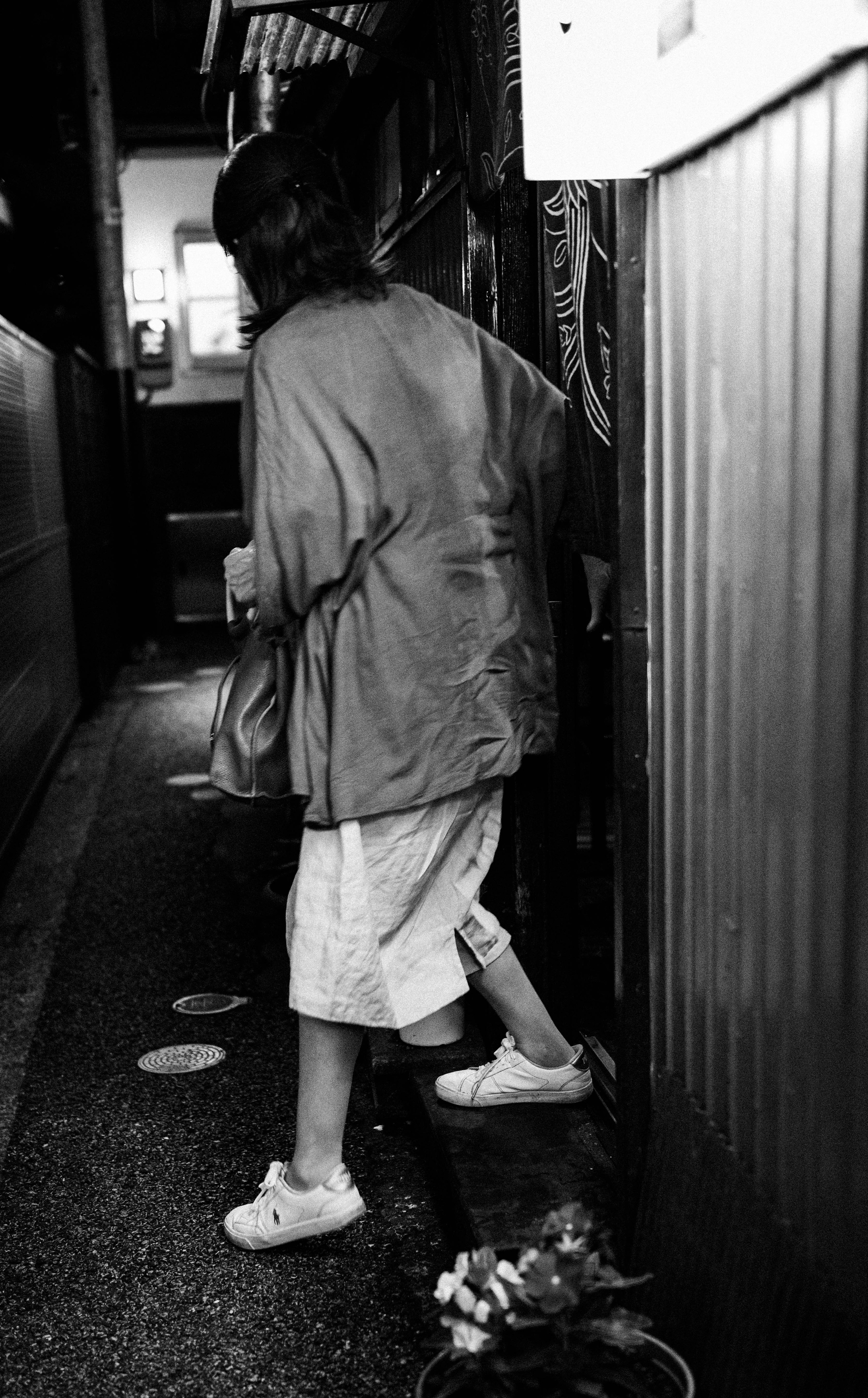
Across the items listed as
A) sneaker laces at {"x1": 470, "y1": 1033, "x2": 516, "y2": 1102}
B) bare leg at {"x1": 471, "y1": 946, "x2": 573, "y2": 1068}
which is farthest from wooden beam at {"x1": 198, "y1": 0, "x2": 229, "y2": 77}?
sneaker laces at {"x1": 470, "y1": 1033, "x2": 516, "y2": 1102}

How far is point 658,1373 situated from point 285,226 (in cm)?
251

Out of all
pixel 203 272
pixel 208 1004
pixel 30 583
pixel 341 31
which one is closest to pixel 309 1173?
pixel 208 1004

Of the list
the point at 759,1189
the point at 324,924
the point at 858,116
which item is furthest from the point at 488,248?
the point at 759,1189

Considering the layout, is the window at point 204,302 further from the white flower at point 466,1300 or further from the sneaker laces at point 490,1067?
the white flower at point 466,1300

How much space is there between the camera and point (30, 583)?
29.3 feet

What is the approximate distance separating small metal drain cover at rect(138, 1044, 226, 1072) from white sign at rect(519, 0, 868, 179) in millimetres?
3308

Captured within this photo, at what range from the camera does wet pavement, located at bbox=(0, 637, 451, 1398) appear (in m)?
3.06

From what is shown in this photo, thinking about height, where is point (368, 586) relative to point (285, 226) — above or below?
below

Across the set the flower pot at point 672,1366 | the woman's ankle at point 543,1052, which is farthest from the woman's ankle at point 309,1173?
the flower pot at point 672,1366

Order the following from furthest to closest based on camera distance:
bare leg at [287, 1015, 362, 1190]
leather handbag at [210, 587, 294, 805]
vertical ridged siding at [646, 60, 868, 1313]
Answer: leather handbag at [210, 587, 294, 805]
bare leg at [287, 1015, 362, 1190]
vertical ridged siding at [646, 60, 868, 1313]

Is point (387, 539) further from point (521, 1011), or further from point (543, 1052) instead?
point (543, 1052)

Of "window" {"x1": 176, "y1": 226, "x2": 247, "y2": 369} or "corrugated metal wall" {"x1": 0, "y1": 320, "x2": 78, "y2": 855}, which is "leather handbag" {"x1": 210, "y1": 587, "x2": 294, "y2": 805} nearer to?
"corrugated metal wall" {"x1": 0, "y1": 320, "x2": 78, "y2": 855}

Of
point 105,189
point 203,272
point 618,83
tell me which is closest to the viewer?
point 618,83

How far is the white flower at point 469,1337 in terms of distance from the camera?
2.33 meters
